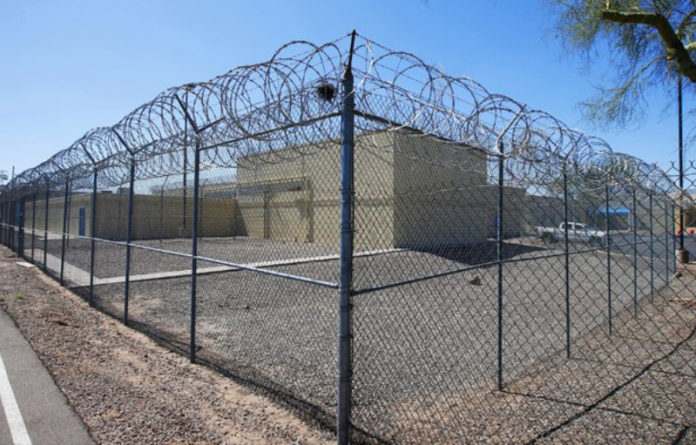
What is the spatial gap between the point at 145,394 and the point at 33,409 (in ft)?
2.78

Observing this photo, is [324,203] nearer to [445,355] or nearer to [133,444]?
[445,355]

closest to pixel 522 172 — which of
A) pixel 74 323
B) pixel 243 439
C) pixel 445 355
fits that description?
pixel 445 355

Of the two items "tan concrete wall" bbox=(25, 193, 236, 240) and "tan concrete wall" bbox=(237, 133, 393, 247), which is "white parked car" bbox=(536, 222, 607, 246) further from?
"tan concrete wall" bbox=(25, 193, 236, 240)

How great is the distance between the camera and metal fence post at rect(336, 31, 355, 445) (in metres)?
2.54

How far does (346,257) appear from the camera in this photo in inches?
99.7

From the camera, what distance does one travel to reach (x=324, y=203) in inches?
483

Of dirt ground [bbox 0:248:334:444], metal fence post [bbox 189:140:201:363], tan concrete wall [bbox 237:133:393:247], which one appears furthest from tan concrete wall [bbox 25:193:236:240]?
metal fence post [bbox 189:140:201:363]

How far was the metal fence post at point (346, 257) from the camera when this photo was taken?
2535 millimetres

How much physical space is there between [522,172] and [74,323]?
6458 millimetres

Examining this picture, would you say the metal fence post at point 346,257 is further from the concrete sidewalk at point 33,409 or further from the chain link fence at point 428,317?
the concrete sidewalk at point 33,409

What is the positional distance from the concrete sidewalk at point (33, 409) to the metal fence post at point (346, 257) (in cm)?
190

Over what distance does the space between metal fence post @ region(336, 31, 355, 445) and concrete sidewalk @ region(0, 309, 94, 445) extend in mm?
1905


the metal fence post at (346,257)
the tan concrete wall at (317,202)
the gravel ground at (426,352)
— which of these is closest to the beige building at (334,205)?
the tan concrete wall at (317,202)

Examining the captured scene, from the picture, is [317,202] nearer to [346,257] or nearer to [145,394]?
[145,394]
